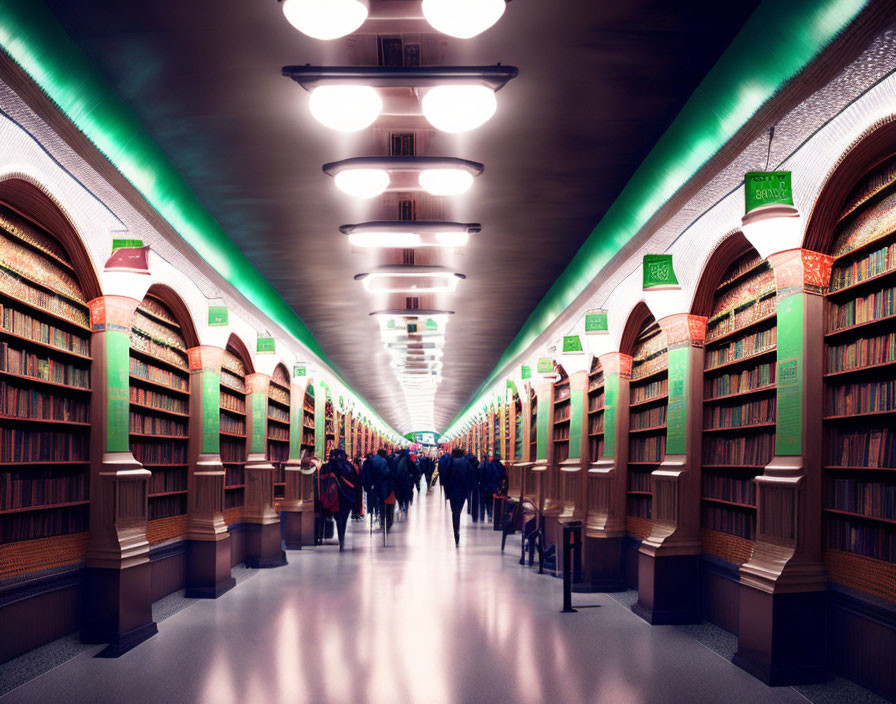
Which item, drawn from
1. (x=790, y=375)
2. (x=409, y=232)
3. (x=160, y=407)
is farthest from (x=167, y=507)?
(x=790, y=375)

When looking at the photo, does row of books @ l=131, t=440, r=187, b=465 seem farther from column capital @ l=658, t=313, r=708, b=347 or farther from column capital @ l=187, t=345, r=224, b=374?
column capital @ l=658, t=313, r=708, b=347

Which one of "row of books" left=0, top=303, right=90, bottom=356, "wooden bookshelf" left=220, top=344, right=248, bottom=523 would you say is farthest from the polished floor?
"row of books" left=0, top=303, right=90, bottom=356

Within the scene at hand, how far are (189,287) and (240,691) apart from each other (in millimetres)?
4500

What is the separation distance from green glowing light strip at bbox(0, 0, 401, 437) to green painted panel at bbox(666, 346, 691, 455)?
435 centimetres

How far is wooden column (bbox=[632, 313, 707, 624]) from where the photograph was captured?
6.46 metres

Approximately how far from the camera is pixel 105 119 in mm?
4875

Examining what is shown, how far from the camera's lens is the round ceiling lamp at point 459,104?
4.25 m

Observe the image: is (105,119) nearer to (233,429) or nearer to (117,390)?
(117,390)

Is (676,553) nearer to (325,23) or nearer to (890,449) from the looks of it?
(890,449)

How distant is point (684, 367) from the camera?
655 cm

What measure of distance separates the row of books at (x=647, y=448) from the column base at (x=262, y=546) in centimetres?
462

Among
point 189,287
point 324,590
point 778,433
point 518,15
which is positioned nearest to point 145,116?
point 518,15

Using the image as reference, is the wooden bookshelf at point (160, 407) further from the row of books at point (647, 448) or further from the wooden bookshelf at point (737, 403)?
the wooden bookshelf at point (737, 403)

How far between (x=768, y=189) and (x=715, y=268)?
178cm
